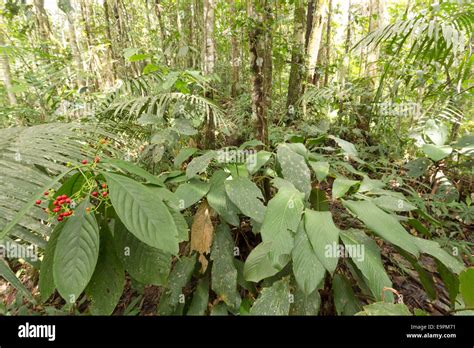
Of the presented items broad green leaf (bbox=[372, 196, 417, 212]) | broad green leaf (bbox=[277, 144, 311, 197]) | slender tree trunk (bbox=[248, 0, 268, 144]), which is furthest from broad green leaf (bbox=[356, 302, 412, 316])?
slender tree trunk (bbox=[248, 0, 268, 144])

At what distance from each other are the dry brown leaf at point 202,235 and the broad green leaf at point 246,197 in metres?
0.21

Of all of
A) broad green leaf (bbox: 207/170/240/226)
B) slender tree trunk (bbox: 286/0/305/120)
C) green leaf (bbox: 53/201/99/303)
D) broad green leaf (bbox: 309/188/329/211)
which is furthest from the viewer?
slender tree trunk (bbox: 286/0/305/120)

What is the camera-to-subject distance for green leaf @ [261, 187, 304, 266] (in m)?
1.01

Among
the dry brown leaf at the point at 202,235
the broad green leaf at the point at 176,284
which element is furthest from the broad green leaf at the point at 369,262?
the broad green leaf at the point at 176,284

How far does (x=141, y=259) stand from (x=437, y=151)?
2447 mm

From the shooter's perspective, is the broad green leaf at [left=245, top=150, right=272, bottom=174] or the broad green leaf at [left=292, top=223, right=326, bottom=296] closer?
the broad green leaf at [left=292, top=223, right=326, bottom=296]

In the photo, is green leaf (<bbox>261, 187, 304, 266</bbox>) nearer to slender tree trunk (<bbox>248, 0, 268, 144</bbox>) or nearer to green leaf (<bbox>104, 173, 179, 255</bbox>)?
green leaf (<bbox>104, 173, 179, 255</bbox>)

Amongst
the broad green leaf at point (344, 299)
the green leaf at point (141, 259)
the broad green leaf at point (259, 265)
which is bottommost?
the broad green leaf at point (344, 299)

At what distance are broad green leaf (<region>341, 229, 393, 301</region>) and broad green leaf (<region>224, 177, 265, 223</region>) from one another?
1.18 ft

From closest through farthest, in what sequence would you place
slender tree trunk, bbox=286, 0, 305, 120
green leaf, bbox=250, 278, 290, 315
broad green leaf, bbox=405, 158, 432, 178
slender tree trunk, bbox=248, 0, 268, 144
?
green leaf, bbox=250, 278, 290, 315 < slender tree trunk, bbox=248, 0, 268, 144 < broad green leaf, bbox=405, 158, 432, 178 < slender tree trunk, bbox=286, 0, 305, 120

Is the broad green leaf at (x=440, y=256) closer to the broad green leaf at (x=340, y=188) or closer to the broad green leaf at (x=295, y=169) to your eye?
the broad green leaf at (x=340, y=188)

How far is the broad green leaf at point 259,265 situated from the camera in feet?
3.80

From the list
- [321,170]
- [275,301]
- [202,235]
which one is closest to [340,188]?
[321,170]
